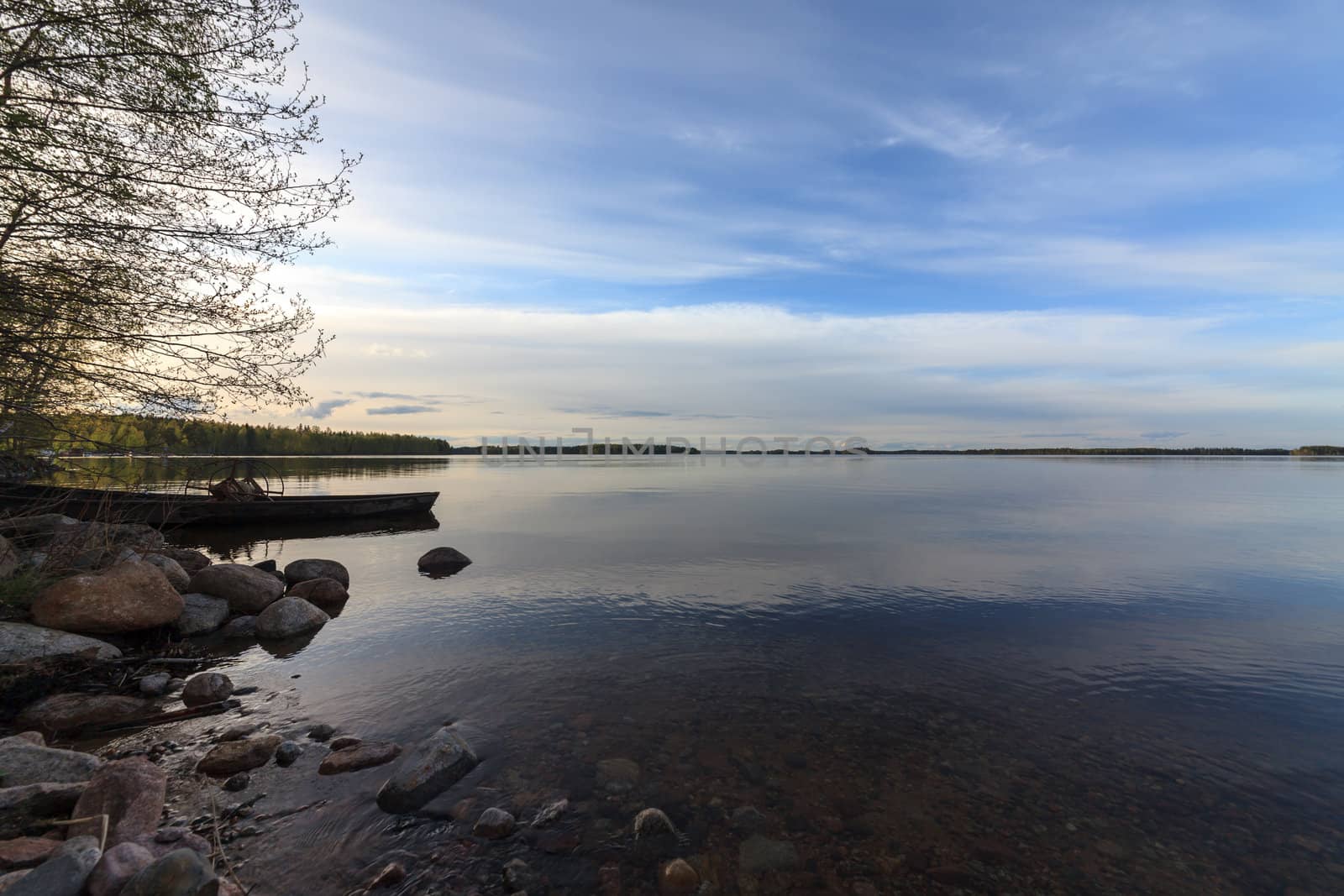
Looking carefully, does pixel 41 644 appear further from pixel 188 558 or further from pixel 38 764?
pixel 188 558

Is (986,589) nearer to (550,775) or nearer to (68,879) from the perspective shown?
(550,775)

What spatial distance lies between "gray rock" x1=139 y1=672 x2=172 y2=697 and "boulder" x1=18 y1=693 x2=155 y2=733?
1.27ft

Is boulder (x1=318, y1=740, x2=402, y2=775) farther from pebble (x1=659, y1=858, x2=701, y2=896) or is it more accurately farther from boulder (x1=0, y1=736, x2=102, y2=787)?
pebble (x1=659, y1=858, x2=701, y2=896)

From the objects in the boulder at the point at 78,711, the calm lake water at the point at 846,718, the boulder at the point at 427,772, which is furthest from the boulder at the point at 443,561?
the boulder at the point at 427,772

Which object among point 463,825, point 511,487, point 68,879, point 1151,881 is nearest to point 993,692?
point 1151,881

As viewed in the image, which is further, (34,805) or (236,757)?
(236,757)

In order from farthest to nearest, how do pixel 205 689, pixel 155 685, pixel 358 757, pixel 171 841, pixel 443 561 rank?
pixel 443 561, pixel 155 685, pixel 205 689, pixel 358 757, pixel 171 841

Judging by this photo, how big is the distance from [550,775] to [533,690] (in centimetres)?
297

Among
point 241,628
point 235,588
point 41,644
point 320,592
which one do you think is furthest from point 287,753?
point 320,592

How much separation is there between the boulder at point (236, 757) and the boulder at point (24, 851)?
2.05 meters

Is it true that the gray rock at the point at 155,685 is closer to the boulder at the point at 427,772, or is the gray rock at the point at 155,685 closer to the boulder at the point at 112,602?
the boulder at the point at 112,602

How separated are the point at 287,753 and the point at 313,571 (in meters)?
12.7

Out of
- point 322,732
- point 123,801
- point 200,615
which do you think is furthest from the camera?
point 200,615

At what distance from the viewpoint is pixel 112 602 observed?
1190cm
